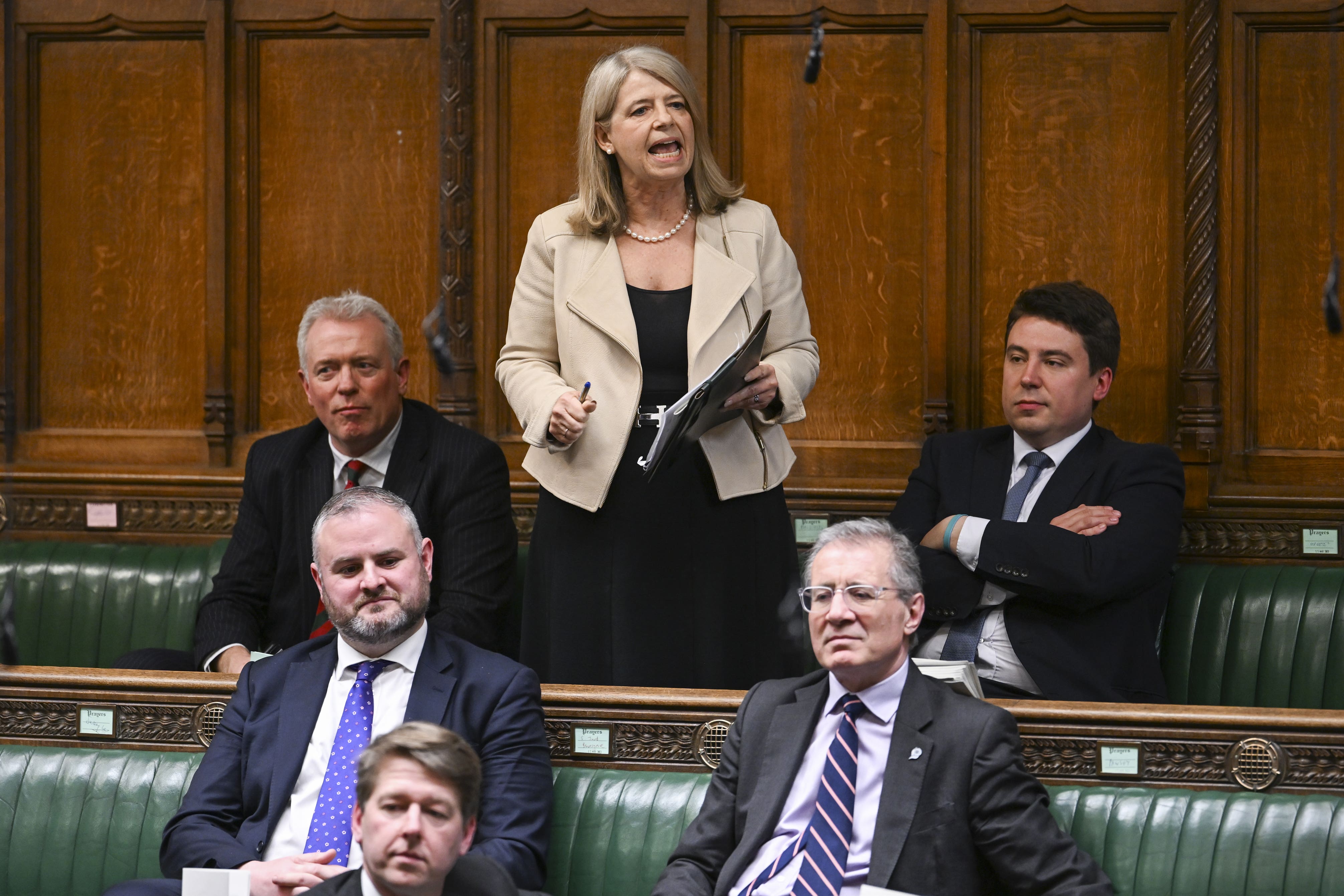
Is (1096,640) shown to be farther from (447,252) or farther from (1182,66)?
(447,252)

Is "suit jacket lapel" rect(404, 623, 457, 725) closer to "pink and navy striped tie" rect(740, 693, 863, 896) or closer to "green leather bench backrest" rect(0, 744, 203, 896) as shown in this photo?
"green leather bench backrest" rect(0, 744, 203, 896)

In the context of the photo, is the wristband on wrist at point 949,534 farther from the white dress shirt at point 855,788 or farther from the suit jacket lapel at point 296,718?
the suit jacket lapel at point 296,718

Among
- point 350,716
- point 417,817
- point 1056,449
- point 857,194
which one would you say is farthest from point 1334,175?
point 417,817

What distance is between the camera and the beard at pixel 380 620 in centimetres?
262

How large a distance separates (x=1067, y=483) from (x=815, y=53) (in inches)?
66.6

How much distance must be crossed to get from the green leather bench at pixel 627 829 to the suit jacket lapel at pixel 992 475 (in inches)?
36.8

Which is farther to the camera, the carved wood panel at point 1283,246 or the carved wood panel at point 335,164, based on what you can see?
the carved wood panel at point 335,164

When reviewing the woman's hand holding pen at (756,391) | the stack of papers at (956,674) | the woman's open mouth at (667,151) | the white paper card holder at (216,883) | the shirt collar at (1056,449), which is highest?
the woman's open mouth at (667,151)

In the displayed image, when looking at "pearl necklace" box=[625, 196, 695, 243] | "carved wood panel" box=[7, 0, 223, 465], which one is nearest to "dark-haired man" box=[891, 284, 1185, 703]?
"pearl necklace" box=[625, 196, 695, 243]

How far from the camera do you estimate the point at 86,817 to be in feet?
8.96

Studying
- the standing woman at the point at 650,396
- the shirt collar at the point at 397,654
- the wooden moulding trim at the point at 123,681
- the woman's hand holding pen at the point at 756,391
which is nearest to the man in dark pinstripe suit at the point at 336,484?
the standing woman at the point at 650,396

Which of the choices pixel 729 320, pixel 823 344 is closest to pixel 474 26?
pixel 823 344

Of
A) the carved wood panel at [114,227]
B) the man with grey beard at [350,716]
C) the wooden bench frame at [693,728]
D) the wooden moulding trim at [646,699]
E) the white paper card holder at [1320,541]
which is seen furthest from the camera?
the carved wood panel at [114,227]

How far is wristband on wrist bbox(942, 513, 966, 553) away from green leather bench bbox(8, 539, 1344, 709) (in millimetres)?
645
